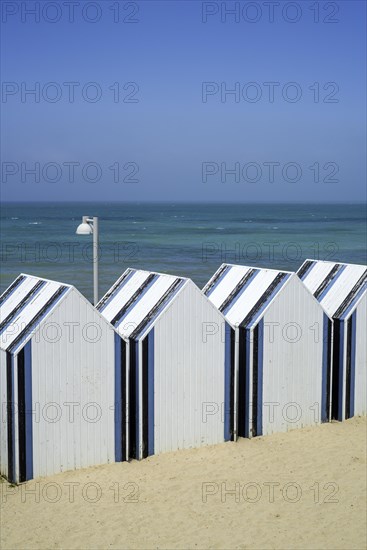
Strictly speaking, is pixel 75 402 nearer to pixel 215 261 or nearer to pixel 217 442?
pixel 217 442

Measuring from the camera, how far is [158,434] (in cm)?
1143

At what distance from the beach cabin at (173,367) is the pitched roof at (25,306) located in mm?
1233

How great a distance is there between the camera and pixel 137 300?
39.5ft

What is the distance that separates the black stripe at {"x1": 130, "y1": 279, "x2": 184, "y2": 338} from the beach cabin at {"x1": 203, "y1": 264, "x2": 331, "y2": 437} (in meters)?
1.11

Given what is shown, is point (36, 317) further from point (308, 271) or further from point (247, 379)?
point (308, 271)

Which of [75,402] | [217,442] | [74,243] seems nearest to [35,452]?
[75,402]

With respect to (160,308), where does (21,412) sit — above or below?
below

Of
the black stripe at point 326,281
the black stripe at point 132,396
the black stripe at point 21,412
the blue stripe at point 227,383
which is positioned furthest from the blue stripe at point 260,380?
the black stripe at point 21,412

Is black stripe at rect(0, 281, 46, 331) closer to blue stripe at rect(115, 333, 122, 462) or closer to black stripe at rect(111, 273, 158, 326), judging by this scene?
black stripe at rect(111, 273, 158, 326)

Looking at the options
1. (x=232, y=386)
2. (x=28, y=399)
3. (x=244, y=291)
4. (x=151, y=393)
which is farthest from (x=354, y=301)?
(x=28, y=399)

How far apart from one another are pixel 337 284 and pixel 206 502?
5275 mm

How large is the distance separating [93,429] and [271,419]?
3132mm

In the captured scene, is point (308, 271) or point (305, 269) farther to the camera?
point (305, 269)

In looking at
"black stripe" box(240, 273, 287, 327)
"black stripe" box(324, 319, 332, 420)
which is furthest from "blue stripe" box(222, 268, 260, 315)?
"black stripe" box(324, 319, 332, 420)
